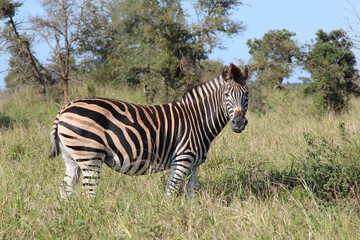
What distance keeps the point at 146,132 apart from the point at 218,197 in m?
1.23

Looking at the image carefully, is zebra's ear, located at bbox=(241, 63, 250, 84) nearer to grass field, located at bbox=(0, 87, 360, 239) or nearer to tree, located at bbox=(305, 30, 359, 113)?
grass field, located at bbox=(0, 87, 360, 239)

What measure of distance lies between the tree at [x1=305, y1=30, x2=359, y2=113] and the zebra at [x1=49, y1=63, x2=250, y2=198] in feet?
23.6

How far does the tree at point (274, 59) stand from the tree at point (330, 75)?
0.97 meters

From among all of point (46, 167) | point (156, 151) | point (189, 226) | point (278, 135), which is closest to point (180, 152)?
point (156, 151)

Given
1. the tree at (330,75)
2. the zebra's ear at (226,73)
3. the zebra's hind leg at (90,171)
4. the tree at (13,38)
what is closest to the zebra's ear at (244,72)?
the zebra's ear at (226,73)

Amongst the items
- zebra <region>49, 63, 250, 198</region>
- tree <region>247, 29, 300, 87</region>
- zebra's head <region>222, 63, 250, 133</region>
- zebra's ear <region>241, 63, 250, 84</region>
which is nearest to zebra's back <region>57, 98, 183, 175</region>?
zebra <region>49, 63, 250, 198</region>

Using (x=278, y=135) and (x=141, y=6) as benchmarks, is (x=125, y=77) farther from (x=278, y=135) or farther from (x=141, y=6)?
(x=278, y=135)

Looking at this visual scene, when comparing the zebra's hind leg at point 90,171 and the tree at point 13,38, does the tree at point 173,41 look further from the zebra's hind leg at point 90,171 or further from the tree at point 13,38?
the zebra's hind leg at point 90,171

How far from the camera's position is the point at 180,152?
4.54 meters

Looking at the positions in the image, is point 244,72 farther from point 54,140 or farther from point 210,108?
point 54,140

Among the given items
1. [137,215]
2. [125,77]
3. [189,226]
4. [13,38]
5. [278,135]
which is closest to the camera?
[189,226]

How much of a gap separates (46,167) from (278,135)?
4.74m

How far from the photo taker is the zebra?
14.0ft

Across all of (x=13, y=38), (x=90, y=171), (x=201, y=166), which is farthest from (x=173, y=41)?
(x=90, y=171)
